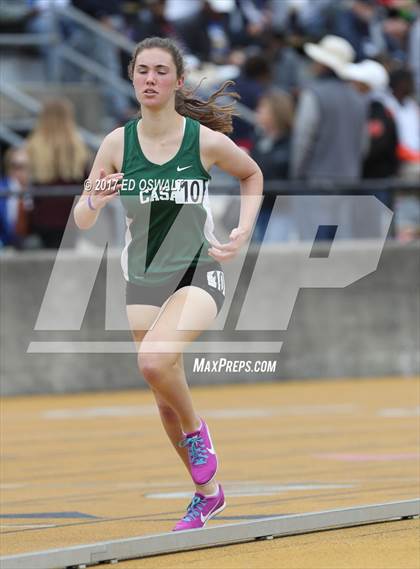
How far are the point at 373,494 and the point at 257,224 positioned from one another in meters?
6.62

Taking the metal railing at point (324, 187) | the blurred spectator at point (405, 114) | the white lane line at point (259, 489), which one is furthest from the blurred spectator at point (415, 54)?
the white lane line at point (259, 489)

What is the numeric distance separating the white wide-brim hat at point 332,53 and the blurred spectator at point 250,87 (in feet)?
5.39

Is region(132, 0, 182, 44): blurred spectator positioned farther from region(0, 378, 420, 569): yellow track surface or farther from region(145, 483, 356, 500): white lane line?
region(145, 483, 356, 500): white lane line

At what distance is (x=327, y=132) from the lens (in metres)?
15.0

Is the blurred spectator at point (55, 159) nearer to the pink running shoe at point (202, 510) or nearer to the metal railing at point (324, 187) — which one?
the metal railing at point (324, 187)

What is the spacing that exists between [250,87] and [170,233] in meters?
11.3

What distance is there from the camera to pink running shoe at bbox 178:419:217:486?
7.25m

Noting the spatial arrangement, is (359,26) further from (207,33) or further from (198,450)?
(198,450)

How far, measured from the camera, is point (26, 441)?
11406mm

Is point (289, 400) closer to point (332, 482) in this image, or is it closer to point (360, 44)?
point (332, 482)

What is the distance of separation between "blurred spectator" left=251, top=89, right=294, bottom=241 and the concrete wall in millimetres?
275

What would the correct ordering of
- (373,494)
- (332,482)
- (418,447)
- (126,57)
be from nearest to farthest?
1. (373,494)
2. (332,482)
3. (418,447)
4. (126,57)

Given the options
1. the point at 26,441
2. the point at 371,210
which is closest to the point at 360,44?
the point at 371,210

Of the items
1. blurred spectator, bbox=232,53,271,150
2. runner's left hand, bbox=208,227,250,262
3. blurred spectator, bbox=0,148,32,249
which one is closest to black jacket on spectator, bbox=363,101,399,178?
blurred spectator, bbox=232,53,271,150
